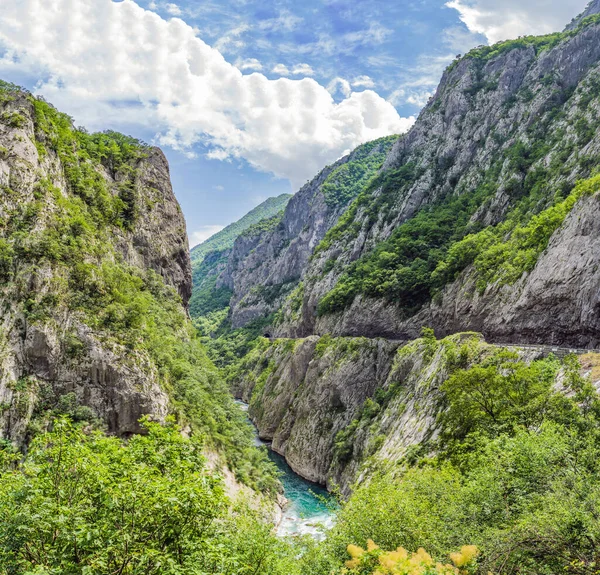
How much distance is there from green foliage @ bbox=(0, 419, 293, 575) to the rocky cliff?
19481 mm

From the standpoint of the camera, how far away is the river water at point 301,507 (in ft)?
128

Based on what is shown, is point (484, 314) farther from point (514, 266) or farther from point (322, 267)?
point (322, 267)

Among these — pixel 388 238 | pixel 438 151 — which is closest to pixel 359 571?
pixel 388 238

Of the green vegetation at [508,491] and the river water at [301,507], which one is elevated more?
the green vegetation at [508,491]

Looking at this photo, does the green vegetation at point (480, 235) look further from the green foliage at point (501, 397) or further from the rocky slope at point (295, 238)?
the rocky slope at point (295, 238)

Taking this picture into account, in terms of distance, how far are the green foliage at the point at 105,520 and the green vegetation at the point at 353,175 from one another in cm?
15551

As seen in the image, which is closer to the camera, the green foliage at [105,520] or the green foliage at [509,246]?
the green foliage at [105,520]

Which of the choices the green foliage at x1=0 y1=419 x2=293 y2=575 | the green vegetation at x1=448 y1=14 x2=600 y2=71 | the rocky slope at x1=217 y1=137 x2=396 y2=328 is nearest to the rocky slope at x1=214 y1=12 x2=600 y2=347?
the green vegetation at x1=448 y1=14 x2=600 y2=71

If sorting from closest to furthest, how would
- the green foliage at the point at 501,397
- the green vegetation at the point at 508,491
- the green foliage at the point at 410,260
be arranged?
the green vegetation at the point at 508,491 → the green foliage at the point at 501,397 → the green foliage at the point at 410,260

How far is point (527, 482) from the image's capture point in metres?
14.6

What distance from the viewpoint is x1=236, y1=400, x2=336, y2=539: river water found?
3909 centimetres

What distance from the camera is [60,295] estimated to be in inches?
1248

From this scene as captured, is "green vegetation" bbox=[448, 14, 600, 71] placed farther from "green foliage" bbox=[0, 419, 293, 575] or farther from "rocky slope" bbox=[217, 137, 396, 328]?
"green foliage" bbox=[0, 419, 293, 575]

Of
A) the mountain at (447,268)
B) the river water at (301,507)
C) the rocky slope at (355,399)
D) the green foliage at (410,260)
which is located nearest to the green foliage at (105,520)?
the rocky slope at (355,399)
